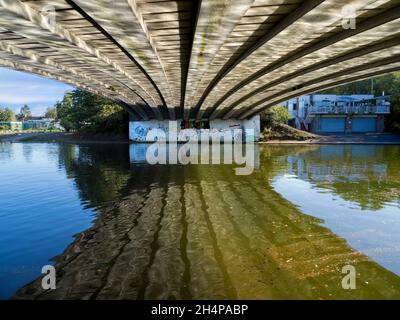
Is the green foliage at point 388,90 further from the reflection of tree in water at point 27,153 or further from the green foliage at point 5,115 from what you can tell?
the green foliage at point 5,115

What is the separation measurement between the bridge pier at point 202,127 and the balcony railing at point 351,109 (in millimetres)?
14631

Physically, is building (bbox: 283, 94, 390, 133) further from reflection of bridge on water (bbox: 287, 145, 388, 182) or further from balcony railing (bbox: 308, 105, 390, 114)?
reflection of bridge on water (bbox: 287, 145, 388, 182)

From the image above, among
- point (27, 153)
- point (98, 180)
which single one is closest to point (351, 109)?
point (27, 153)

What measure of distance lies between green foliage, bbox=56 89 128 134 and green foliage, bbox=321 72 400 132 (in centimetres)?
5481

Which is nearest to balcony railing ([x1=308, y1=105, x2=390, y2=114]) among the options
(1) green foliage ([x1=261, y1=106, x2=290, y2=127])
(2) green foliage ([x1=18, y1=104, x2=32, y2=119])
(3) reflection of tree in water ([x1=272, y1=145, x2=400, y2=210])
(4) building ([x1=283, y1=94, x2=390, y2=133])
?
(4) building ([x1=283, y1=94, x2=390, y2=133])

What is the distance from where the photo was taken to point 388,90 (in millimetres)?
72375

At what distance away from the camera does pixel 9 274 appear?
8.08 meters

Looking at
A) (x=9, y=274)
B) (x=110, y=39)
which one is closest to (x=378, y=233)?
(x=9, y=274)

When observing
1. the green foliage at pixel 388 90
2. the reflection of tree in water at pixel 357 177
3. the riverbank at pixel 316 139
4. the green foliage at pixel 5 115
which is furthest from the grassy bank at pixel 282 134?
the green foliage at pixel 5 115

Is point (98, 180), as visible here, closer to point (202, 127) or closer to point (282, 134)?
point (202, 127)

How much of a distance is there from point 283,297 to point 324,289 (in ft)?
3.48

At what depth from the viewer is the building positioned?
66000 mm

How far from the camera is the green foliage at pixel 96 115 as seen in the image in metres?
70.0

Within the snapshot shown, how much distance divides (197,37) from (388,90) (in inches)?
2924
